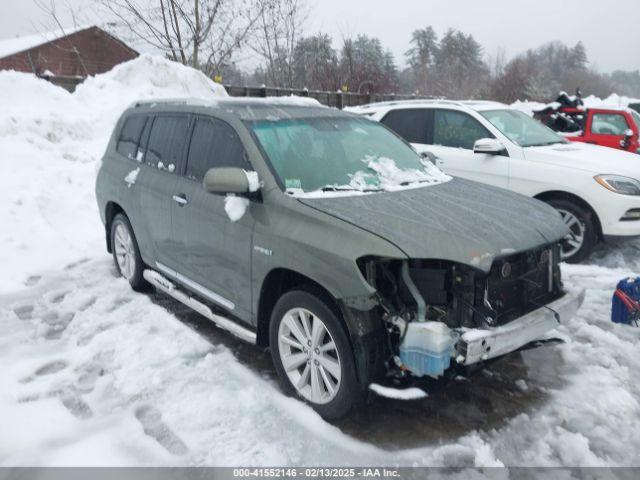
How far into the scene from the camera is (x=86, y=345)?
412 centimetres

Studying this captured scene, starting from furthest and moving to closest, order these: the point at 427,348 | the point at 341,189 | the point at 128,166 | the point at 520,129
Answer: the point at 520,129
the point at 128,166
the point at 341,189
the point at 427,348

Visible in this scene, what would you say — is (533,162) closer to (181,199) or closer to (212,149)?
(212,149)

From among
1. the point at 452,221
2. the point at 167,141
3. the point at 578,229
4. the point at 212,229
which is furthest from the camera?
the point at 578,229

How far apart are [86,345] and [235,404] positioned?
1548mm

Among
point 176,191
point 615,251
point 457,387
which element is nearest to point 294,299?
point 457,387

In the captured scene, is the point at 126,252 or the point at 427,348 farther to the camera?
the point at 126,252

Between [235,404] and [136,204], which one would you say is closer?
[235,404]

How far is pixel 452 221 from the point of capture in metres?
3.06

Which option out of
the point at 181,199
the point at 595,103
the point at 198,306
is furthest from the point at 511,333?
the point at 595,103

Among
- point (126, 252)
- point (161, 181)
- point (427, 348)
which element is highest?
point (161, 181)

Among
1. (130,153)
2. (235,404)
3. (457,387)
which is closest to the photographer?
(235,404)

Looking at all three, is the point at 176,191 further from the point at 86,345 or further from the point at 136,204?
the point at 86,345

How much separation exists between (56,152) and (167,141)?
17.9ft

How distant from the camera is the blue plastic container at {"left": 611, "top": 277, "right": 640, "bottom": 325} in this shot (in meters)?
4.20
